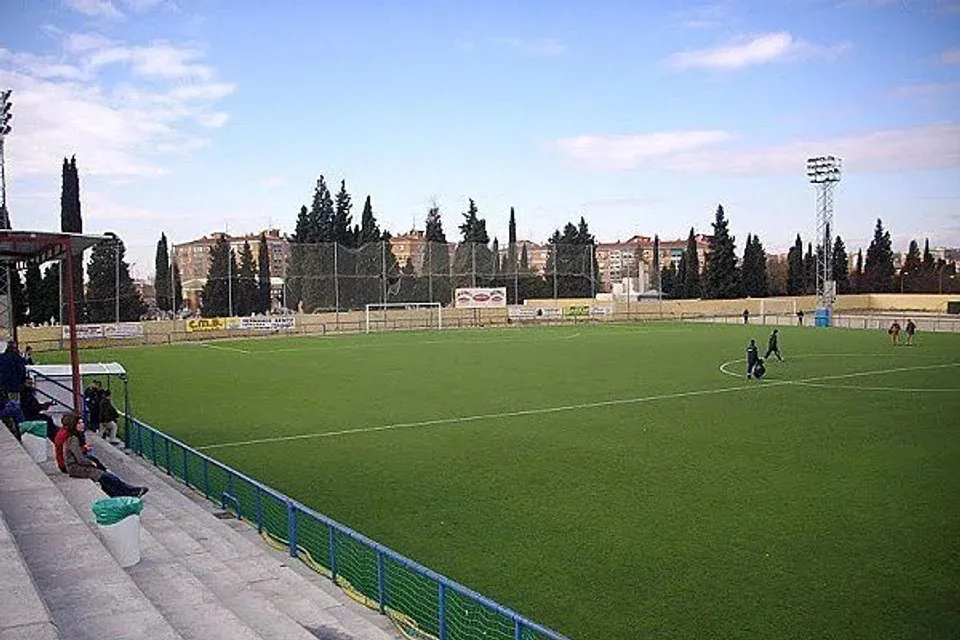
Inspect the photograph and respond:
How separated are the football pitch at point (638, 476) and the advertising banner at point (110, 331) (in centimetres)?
1775

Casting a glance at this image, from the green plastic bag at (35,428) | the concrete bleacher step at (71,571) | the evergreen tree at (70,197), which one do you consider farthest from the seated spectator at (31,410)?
the evergreen tree at (70,197)

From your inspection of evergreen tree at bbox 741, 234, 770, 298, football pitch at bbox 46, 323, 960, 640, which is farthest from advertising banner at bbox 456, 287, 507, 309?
evergreen tree at bbox 741, 234, 770, 298

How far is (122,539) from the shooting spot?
9523 millimetres

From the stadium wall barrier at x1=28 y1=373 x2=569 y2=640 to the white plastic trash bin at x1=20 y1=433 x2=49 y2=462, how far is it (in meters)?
2.21

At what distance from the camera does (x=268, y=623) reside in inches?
327

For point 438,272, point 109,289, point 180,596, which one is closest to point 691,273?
point 438,272

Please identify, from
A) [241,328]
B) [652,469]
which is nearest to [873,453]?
[652,469]

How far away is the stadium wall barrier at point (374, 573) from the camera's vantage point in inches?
324

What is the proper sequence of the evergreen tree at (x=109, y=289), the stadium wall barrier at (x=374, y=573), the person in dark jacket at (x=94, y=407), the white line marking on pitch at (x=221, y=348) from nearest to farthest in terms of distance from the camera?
the stadium wall barrier at (x=374, y=573), the person in dark jacket at (x=94, y=407), the white line marking on pitch at (x=221, y=348), the evergreen tree at (x=109, y=289)

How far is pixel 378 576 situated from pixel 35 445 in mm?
6865

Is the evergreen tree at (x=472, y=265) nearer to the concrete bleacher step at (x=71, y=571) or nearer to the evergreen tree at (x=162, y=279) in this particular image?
the evergreen tree at (x=162, y=279)

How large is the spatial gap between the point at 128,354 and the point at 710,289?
58447mm

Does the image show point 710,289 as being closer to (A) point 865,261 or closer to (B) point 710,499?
(A) point 865,261

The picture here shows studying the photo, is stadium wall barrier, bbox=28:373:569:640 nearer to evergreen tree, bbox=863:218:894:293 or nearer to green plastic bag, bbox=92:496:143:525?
green plastic bag, bbox=92:496:143:525
